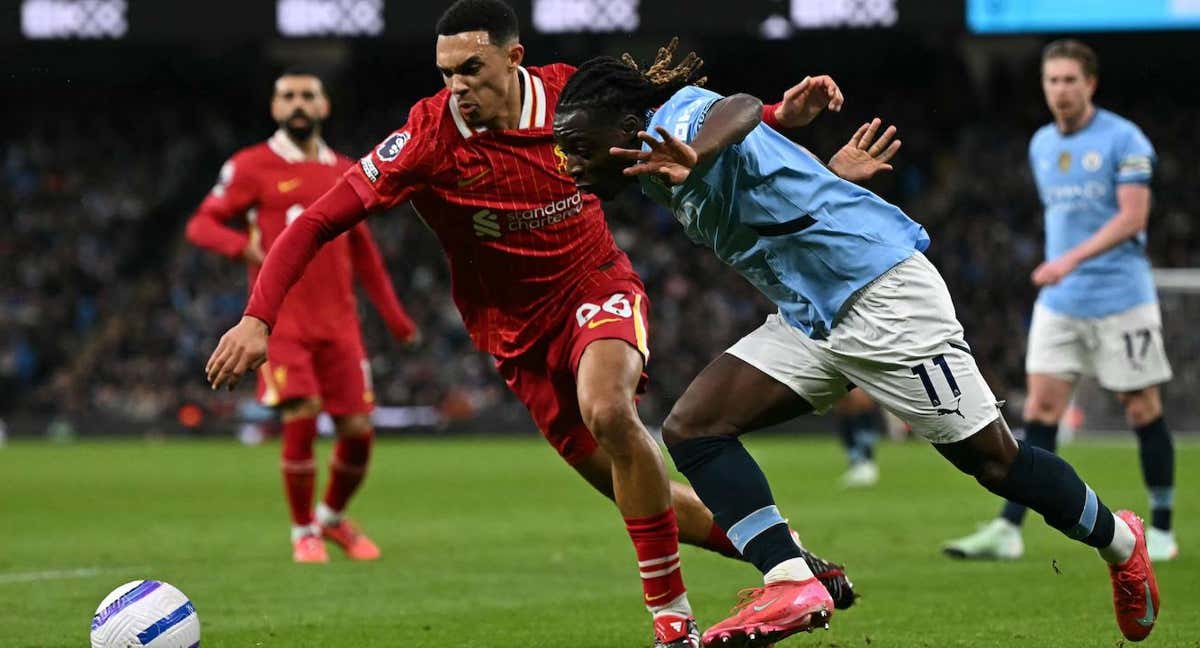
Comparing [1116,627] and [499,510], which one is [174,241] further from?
[1116,627]

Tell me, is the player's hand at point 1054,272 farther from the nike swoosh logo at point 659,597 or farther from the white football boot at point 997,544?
the nike swoosh logo at point 659,597

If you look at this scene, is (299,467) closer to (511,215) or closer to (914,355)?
(511,215)

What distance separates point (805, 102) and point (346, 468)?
457cm

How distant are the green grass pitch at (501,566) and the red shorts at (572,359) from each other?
743 mm

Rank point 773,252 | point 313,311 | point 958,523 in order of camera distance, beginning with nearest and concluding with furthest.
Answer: point 773,252 < point 313,311 < point 958,523

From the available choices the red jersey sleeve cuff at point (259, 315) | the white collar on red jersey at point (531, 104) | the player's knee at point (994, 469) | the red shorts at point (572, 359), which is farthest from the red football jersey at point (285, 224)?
the player's knee at point (994, 469)

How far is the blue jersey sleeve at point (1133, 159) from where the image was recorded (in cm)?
830

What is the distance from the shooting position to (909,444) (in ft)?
71.7

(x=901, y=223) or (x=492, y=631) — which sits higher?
(x=901, y=223)

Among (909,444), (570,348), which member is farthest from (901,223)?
(909,444)

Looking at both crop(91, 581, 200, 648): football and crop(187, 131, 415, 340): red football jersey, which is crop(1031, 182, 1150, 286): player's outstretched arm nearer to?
crop(187, 131, 415, 340): red football jersey

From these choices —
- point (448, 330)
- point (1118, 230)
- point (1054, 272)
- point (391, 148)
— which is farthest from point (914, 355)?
point (448, 330)

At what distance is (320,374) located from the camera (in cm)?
922

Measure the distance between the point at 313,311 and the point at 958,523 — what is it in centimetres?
445
